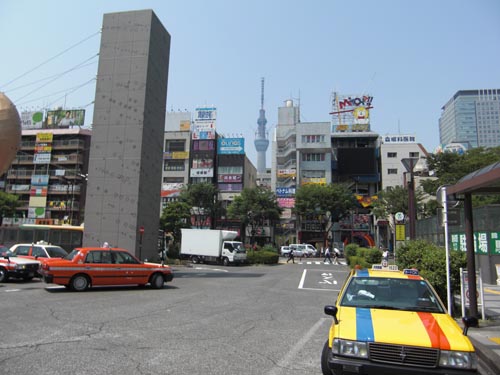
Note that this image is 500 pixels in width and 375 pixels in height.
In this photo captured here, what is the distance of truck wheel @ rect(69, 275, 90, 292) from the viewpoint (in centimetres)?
1385

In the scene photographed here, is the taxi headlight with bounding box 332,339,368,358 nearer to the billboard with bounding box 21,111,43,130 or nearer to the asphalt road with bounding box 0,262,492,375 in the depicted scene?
the asphalt road with bounding box 0,262,492,375

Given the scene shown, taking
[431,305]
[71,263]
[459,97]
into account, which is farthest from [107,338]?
[459,97]

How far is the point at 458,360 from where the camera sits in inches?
171

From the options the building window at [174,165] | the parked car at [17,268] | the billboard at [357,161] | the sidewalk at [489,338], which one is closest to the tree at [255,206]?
the building window at [174,165]

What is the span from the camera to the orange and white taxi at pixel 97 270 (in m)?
13.6

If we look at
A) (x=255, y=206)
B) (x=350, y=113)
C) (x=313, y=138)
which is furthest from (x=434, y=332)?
(x=350, y=113)

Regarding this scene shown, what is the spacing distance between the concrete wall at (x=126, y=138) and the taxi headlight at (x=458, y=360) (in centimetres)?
2300

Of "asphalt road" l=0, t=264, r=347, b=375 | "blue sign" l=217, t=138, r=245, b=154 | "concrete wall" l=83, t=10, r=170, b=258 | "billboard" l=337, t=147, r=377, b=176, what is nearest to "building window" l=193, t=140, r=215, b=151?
"blue sign" l=217, t=138, r=245, b=154

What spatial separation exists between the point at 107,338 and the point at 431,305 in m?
5.47

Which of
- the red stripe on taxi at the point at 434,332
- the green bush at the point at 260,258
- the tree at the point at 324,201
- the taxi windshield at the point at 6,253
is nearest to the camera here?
the red stripe on taxi at the point at 434,332

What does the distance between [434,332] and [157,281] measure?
12.5 m

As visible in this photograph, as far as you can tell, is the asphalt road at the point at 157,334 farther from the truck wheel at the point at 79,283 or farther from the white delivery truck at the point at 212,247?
the white delivery truck at the point at 212,247

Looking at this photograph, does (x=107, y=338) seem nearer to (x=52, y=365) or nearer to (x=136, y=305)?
(x=52, y=365)

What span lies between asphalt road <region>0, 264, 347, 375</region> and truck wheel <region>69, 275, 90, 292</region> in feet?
2.63
